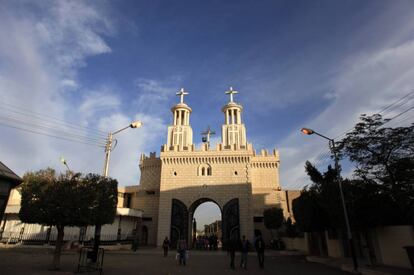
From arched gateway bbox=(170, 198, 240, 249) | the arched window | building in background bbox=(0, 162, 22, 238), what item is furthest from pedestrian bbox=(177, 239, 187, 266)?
the arched window

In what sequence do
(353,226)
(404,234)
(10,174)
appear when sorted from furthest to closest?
(353,226), (404,234), (10,174)

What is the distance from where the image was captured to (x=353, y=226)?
52.1 ft

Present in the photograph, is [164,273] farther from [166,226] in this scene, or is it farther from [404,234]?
[166,226]

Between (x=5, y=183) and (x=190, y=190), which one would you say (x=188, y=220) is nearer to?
(x=190, y=190)

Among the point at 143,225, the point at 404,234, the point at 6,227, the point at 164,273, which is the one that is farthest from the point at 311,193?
the point at 6,227

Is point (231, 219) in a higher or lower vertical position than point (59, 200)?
higher

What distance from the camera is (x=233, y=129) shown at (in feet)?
127

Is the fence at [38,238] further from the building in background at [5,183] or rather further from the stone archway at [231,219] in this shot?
the building in background at [5,183]

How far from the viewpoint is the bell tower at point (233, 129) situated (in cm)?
3766

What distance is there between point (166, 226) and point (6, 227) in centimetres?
1673

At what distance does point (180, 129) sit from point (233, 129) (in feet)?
24.4

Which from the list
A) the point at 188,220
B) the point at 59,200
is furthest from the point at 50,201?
the point at 188,220

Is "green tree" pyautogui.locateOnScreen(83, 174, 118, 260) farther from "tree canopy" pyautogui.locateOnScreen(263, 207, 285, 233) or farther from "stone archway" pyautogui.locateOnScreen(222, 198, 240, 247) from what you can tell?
"tree canopy" pyautogui.locateOnScreen(263, 207, 285, 233)

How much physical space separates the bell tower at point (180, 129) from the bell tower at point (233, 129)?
4904 millimetres
